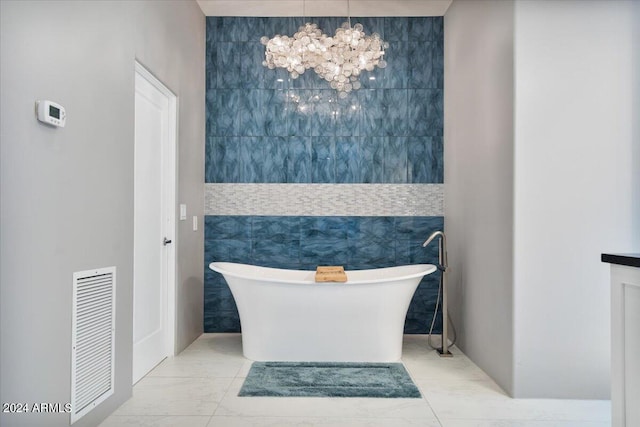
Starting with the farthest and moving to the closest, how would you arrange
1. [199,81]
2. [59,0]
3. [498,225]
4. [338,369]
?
1. [199,81]
2. [338,369]
3. [498,225]
4. [59,0]

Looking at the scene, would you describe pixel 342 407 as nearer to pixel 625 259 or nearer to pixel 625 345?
pixel 625 345

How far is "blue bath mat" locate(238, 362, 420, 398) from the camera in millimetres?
2816

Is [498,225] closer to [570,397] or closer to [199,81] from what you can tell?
[570,397]

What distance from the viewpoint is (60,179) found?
6.47ft

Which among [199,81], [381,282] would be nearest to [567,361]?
[381,282]

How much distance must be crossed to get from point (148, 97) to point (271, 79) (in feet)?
4.82

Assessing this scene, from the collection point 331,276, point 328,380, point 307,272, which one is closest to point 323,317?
point 331,276

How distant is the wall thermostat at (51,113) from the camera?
1.81 m

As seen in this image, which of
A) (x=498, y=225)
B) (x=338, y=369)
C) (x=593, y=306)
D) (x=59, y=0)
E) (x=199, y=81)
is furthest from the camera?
(x=199, y=81)

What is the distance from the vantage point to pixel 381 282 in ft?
10.9

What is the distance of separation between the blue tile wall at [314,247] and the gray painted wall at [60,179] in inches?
68.0

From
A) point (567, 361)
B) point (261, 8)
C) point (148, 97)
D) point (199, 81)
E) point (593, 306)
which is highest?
point (261, 8)

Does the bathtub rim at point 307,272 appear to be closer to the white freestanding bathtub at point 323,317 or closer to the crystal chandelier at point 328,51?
the white freestanding bathtub at point 323,317

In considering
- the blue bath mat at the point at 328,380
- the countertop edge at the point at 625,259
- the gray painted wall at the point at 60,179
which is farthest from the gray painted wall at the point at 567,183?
the gray painted wall at the point at 60,179
